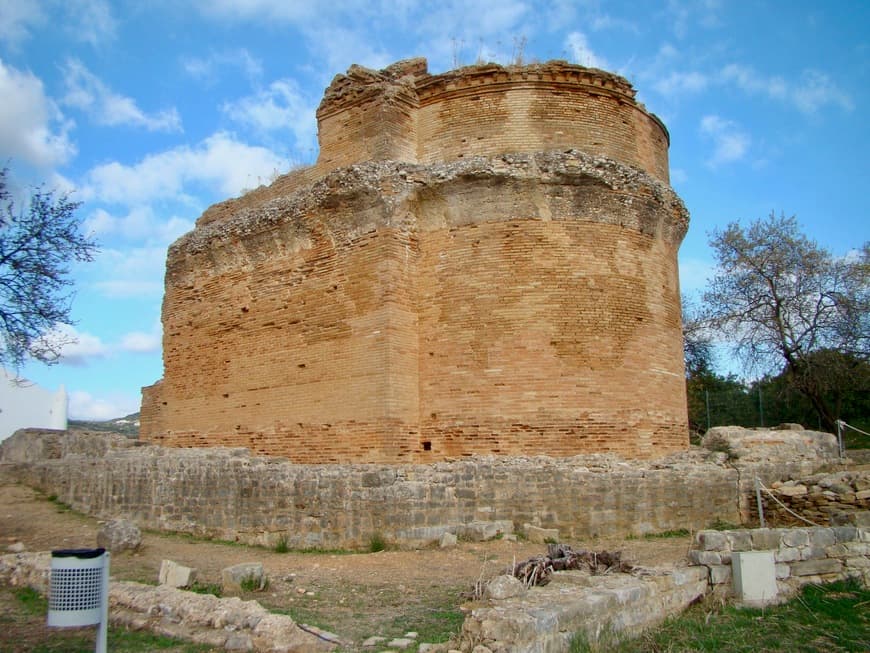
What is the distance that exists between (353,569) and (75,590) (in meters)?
5.13

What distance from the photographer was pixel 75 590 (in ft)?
16.4

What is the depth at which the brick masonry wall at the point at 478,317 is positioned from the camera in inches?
497

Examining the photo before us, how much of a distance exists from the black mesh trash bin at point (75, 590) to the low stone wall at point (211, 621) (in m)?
1.17

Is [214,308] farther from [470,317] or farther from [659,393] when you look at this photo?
[659,393]

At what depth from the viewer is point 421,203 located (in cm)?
1367

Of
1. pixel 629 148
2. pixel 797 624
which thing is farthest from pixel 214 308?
pixel 797 624

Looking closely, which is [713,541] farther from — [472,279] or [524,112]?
[524,112]

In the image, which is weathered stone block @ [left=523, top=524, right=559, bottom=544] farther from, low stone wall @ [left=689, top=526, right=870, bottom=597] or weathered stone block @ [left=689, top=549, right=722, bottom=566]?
weathered stone block @ [left=689, top=549, right=722, bottom=566]

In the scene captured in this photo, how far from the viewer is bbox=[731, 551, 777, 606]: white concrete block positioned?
724 cm

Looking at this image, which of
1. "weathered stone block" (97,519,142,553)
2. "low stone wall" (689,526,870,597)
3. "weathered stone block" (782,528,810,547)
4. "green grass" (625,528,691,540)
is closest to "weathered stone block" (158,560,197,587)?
"weathered stone block" (97,519,142,553)

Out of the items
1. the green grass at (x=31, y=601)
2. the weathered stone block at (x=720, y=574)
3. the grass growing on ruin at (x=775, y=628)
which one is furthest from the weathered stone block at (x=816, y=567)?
the green grass at (x=31, y=601)

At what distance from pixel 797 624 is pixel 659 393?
7.10 meters

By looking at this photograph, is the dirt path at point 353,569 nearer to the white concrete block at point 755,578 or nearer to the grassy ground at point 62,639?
the white concrete block at point 755,578

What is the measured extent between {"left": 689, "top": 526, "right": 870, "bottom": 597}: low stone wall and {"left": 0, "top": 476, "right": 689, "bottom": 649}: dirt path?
2.10ft
